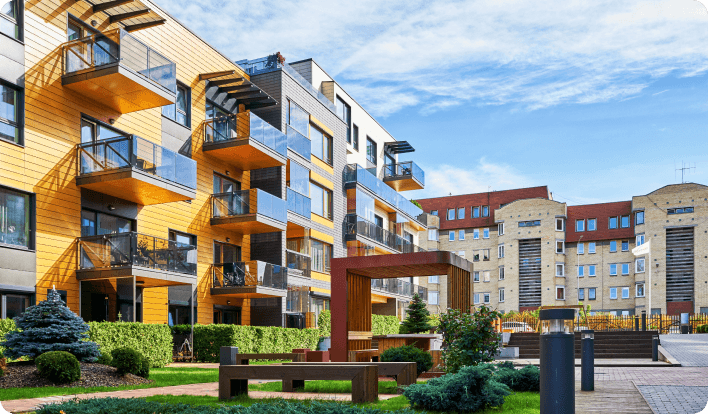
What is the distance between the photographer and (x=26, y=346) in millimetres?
13594

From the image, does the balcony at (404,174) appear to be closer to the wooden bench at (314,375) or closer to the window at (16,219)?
the window at (16,219)

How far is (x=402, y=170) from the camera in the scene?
45000mm

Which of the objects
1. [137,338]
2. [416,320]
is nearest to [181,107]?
[137,338]

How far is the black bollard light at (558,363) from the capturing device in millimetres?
5059

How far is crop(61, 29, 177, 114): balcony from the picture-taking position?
1878cm

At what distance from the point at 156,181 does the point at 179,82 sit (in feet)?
19.3

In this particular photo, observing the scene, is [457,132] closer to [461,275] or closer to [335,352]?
[461,275]

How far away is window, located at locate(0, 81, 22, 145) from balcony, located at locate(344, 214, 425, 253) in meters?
20.9

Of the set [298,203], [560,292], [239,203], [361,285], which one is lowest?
[560,292]

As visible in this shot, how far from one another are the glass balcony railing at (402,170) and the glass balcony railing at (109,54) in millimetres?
25908

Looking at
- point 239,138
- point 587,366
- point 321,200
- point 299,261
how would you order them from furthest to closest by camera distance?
1. point 321,200
2. point 299,261
3. point 239,138
4. point 587,366

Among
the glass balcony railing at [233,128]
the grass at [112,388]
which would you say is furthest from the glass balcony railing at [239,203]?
the grass at [112,388]

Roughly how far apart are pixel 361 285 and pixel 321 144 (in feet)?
57.7

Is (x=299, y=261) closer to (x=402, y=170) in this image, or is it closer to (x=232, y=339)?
(x=232, y=339)
